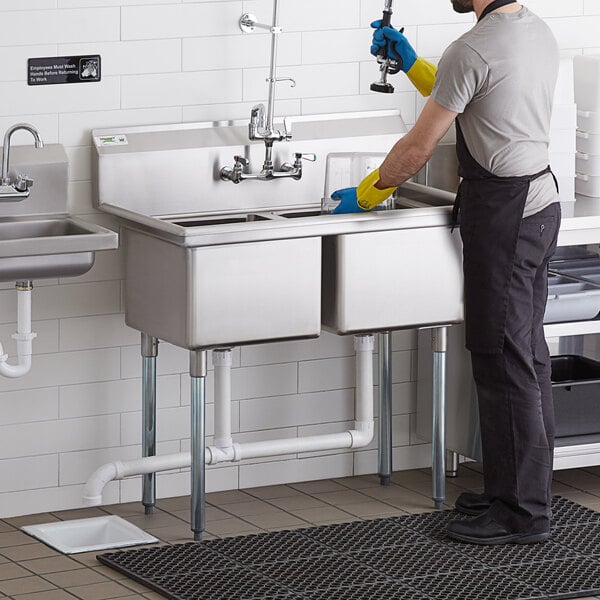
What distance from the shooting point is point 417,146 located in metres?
4.50

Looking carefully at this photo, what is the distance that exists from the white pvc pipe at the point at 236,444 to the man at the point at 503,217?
22.7 inches

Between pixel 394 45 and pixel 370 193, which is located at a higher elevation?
pixel 394 45

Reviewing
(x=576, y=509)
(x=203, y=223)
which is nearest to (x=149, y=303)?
(x=203, y=223)

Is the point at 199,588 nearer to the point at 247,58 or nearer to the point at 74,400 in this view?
the point at 74,400

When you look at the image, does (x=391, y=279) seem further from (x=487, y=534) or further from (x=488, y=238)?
(x=487, y=534)

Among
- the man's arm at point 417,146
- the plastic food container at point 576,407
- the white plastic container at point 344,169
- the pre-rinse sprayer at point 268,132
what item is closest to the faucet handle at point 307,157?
the pre-rinse sprayer at point 268,132

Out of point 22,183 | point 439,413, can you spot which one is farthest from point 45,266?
point 439,413

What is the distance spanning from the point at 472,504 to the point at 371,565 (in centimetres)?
54

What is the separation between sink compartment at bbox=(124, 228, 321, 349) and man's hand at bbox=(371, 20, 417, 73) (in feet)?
2.46

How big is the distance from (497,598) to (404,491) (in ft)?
3.62

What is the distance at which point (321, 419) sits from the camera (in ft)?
17.7

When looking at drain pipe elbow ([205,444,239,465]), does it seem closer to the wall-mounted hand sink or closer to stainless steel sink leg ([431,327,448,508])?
stainless steel sink leg ([431,327,448,508])

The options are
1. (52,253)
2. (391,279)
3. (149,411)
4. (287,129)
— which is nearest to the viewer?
(52,253)

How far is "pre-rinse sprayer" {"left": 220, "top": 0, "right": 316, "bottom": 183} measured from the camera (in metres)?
4.93
